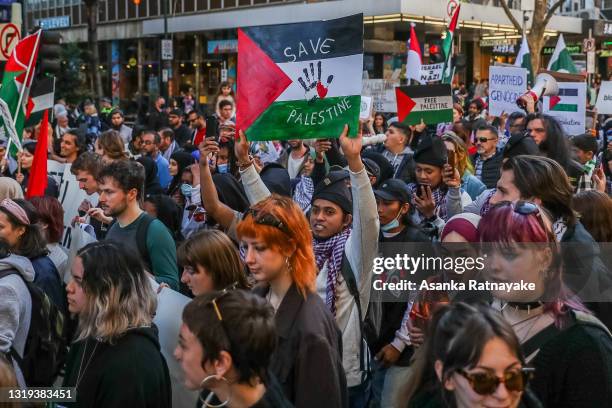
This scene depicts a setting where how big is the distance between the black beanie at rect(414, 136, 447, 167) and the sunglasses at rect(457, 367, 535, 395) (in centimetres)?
392

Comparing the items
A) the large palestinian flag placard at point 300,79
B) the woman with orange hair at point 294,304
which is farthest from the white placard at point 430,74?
the woman with orange hair at point 294,304

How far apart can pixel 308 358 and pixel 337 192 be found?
4.77 ft

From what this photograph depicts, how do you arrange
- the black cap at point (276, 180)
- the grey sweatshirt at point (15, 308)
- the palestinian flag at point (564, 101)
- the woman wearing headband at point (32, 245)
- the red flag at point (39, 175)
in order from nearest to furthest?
the grey sweatshirt at point (15, 308) → the woman wearing headband at point (32, 245) → the black cap at point (276, 180) → the red flag at point (39, 175) → the palestinian flag at point (564, 101)

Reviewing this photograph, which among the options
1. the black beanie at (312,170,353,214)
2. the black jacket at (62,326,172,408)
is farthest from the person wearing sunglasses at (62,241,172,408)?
the black beanie at (312,170,353,214)

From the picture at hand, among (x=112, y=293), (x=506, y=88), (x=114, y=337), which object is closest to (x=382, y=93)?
(x=506, y=88)

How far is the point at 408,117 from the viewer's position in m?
9.68

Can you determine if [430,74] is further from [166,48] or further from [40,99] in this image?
[166,48]

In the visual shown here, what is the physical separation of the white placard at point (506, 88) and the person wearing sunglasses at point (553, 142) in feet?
12.0

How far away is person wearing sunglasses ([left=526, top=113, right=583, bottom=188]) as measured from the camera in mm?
6801

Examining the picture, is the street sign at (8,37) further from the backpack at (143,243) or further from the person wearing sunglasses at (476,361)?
the person wearing sunglasses at (476,361)

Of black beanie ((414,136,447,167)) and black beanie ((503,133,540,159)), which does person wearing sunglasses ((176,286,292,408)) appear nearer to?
black beanie ((414,136,447,167))

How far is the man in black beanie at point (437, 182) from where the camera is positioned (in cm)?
595

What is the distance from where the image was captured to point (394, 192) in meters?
5.07

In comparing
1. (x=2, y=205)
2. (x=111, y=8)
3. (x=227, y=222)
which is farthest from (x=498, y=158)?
(x=111, y=8)
